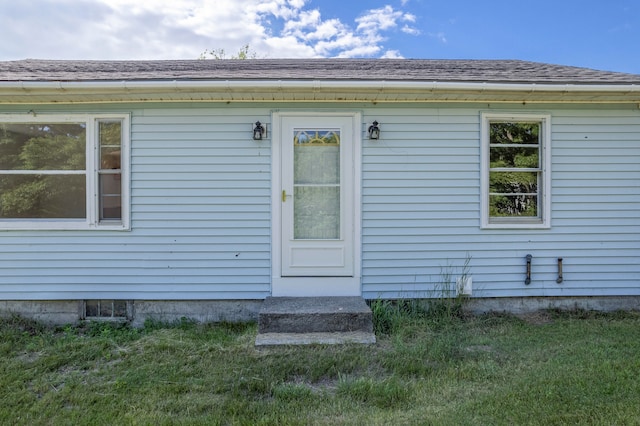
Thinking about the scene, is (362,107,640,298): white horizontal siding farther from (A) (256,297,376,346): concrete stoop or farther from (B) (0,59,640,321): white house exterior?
(A) (256,297,376,346): concrete stoop

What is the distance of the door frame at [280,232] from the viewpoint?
427cm

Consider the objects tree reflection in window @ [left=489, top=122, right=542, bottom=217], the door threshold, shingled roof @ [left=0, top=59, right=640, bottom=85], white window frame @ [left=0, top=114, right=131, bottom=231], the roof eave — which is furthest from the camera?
tree reflection in window @ [left=489, top=122, right=542, bottom=217]

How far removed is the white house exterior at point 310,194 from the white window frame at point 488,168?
2 cm

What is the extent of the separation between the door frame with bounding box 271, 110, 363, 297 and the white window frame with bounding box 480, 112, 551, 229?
1433 millimetres

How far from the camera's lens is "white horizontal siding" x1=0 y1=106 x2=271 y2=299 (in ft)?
13.8

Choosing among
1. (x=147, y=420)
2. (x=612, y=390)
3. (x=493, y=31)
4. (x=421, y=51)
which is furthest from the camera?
(x=421, y=51)

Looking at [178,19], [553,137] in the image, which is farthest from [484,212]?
[178,19]

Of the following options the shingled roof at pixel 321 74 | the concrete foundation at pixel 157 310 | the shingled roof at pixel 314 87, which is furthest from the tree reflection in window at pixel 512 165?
the concrete foundation at pixel 157 310

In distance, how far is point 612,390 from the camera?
2.52 metres

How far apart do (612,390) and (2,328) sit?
544 centimetres

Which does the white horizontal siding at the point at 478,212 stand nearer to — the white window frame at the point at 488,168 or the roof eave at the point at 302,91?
the white window frame at the point at 488,168

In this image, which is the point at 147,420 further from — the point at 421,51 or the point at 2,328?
the point at 421,51

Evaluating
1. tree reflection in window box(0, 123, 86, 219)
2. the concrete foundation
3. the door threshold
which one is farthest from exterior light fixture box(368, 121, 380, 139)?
tree reflection in window box(0, 123, 86, 219)

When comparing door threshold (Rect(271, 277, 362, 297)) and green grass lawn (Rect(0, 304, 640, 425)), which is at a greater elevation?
door threshold (Rect(271, 277, 362, 297))
